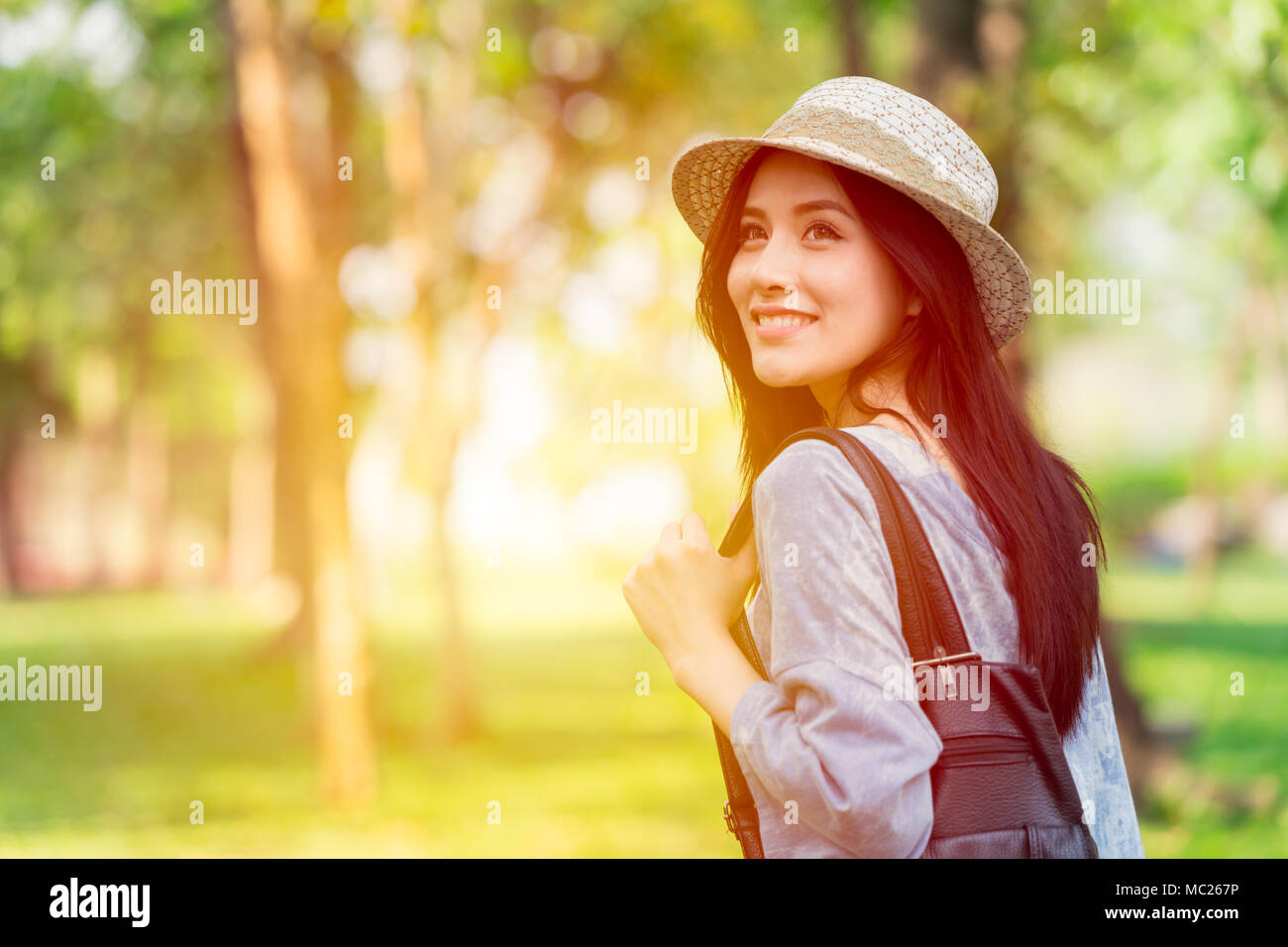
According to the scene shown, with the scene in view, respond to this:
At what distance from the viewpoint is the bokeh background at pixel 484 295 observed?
8211mm

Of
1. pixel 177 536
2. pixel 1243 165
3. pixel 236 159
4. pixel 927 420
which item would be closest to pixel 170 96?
pixel 236 159

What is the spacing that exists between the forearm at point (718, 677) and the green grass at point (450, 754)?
4.98ft

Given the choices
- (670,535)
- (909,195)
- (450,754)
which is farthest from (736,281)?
(450,754)

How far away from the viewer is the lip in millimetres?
1775

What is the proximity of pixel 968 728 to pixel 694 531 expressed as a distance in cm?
46

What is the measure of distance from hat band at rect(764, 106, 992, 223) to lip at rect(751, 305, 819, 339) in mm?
226

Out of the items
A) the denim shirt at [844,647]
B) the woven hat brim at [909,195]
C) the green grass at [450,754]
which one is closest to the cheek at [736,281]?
the woven hat brim at [909,195]

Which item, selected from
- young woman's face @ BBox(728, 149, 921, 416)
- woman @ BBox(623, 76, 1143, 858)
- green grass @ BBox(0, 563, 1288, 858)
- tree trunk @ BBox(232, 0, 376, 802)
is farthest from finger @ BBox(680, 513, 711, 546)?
tree trunk @ BBox(232, 0, 376, 802)

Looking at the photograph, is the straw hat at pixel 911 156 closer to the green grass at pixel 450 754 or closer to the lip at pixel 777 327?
the lip at pixel 777 327

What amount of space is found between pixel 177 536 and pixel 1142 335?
2885cm

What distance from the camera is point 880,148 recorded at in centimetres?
172

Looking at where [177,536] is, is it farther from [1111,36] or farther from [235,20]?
[1111,36]

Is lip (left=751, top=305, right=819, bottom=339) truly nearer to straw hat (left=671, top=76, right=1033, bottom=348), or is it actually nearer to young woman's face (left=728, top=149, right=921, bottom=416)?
young woman's face (left=728, top=149, right=921, bottom=416)
